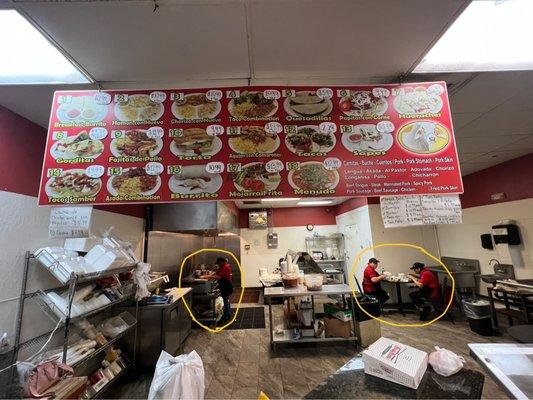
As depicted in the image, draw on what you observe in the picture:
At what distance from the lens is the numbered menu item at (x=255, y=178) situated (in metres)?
1.47

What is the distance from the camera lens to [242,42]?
1460mm

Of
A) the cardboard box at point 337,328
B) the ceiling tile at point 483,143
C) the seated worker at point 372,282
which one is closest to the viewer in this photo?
the ceiling tile at point 483,143

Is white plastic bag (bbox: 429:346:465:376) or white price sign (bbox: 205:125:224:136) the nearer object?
white plastic bag (bbox: 429:346:465:376)

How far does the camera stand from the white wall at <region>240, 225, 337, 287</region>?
25.4ft

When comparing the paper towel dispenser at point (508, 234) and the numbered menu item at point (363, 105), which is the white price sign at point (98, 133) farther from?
the paper towel dispenser at point (508, 234)

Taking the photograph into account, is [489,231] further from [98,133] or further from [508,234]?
[98,133]

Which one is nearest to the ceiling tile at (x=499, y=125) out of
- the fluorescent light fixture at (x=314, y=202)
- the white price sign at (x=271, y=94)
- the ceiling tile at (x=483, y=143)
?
the ceiling tile at (x=483, y=143)

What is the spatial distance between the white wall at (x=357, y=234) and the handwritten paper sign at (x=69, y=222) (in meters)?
5.54

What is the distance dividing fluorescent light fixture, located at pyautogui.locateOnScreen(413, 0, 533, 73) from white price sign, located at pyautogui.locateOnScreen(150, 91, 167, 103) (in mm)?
1752

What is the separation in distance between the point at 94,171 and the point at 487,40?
2.48 metres

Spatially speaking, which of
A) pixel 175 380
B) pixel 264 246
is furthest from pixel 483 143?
pixel 264 246

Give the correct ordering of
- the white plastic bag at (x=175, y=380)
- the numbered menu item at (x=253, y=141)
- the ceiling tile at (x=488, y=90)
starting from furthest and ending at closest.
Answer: the ceiling tile at (x=488, y=90), the white plastic bag at (x=175, y=380), the numbered menu item at (x=253, y=141)

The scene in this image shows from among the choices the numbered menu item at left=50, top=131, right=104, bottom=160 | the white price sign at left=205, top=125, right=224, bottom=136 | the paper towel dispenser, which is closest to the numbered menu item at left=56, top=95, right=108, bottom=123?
the numbered menu item at left=50, top=131, right=104, bottom=160

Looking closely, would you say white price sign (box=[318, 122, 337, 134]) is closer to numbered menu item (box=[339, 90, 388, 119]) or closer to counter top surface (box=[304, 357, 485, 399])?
numbered menu item (box=[339, 90, 388, 119])
